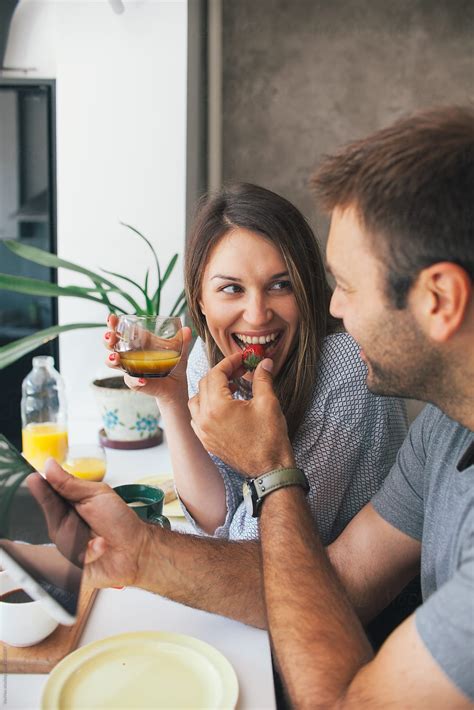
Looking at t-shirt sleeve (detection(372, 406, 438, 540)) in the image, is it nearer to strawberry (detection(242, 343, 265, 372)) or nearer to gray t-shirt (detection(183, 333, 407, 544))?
gray t-shirt (detection(183, 333, 407, 544))

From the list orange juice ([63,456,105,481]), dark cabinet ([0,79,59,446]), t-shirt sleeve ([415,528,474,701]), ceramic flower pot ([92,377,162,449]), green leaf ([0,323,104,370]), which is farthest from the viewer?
dark cabinet ([0,79,59,446])

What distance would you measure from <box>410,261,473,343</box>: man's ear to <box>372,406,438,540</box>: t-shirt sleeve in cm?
30

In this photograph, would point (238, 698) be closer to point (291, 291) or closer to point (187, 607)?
point (187, 607)

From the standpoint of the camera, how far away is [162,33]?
7.75ft

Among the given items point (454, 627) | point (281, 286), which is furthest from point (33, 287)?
point (454, 627)

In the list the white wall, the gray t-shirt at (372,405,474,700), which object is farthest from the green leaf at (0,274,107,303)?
the gray t-shirt at (372,405,474,700)

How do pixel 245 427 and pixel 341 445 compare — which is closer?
pixel 245 427

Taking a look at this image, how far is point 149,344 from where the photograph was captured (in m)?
1.36

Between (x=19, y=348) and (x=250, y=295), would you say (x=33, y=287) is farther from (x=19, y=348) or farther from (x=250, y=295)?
(x=250, y=295)

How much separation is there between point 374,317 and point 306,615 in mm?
391

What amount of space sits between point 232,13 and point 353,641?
2.99 meters

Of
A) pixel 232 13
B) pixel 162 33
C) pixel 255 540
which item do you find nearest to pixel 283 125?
pixel 232 13

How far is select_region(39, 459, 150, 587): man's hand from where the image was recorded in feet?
3.24

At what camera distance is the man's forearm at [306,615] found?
813 millimetres
